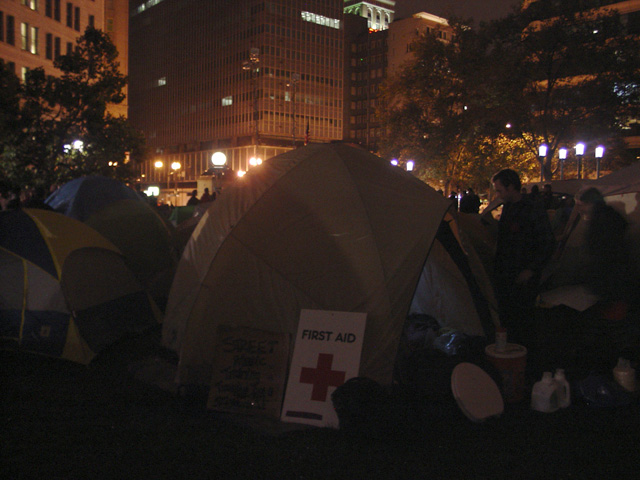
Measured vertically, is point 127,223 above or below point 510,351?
above

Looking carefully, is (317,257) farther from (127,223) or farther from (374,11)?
(374,11)

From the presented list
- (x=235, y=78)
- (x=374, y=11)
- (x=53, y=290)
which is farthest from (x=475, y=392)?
(x=374, y=11)

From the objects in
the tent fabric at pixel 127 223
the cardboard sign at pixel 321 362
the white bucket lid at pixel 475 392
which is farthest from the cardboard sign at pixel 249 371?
the tent fabric at pixel 127 223

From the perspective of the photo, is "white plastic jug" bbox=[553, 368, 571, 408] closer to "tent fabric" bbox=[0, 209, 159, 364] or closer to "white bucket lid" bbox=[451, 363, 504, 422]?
"white bucket lid" bbox=[451, 363, 504, 422]

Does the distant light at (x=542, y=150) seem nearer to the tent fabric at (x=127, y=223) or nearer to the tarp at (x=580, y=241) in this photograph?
the tarp at (x=580, y=241)

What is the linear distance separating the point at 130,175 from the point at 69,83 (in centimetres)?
544

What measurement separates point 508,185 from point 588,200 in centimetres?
203

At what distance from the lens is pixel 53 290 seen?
5859 mm

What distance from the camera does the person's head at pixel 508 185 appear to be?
5.31 m

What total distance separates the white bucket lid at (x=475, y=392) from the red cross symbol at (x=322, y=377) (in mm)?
911

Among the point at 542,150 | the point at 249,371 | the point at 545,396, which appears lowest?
the point at 545,396

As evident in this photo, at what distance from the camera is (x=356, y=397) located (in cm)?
411

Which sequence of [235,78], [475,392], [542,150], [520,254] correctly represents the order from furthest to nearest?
[235,78] < [542,150] < [520,254] < [475,392]

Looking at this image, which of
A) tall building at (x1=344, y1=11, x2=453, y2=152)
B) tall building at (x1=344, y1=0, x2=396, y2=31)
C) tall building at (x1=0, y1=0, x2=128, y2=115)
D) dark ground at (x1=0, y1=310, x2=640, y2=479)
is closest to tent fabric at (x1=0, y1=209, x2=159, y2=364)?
dark ground at (x1=0, y1=310, x2=640, y2=479)
